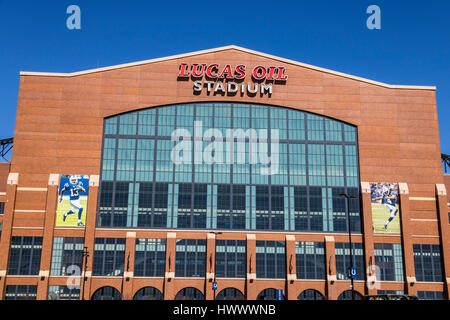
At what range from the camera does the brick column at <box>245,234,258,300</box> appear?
72062 millimetres

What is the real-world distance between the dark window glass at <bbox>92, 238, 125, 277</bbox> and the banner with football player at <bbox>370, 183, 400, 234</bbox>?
125 ft

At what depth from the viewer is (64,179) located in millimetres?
75188

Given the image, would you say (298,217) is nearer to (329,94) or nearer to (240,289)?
(240,289)

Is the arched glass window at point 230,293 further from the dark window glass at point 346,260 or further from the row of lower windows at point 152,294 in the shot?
the dark window glass at point 346,260

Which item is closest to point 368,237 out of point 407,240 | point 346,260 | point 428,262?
point 346,260

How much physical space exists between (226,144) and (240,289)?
72.2ft

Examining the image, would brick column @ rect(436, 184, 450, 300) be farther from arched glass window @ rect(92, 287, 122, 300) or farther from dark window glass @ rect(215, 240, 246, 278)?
arched glass window @ rect(92, 287, 122, 300)

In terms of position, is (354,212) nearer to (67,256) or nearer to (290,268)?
(290,268)

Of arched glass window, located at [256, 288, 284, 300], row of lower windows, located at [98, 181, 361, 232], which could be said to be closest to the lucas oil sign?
row of lower windows, located at [98, 181, 361, 232]

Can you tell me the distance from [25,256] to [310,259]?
4149 centimetres

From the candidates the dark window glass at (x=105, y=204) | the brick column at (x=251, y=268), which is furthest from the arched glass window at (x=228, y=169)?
the brick column at (x=251, y=268)

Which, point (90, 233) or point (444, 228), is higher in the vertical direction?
point (444, 228)

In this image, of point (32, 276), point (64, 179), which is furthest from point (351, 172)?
point (32, 276)

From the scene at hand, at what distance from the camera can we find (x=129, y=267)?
237 feet
